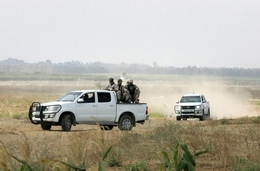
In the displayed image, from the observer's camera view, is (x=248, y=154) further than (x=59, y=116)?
No

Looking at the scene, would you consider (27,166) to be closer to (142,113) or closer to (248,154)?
(248,154)

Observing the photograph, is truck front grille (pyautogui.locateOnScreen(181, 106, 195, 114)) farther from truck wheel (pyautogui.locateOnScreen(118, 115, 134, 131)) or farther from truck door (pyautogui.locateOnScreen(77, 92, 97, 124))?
truck door (pyautogui.locateOnScreen(77, 92, 97, 124))

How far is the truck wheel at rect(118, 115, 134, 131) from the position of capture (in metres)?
26.7

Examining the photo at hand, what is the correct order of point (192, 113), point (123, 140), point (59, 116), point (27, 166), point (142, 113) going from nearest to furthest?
1. point (27, 166)
2. point (123, 140)
3. point (59, 116)
4. point (142, 113)
5. point (192, 113)

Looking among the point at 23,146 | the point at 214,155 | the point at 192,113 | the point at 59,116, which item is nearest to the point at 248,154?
the point at 214,155

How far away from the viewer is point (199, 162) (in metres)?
13.7

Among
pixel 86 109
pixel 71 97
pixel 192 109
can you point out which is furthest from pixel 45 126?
pixel 192 109

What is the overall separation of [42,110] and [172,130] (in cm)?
836

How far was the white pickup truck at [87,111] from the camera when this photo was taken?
25812 mm

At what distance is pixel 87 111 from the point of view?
86.4 feet

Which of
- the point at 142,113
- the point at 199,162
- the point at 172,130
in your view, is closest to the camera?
the point at 199,162

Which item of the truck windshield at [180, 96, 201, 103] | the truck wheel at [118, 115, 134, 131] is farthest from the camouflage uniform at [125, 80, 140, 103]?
the truck windshield at [180, 96, 201, 103]

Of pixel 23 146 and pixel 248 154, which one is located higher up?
pixel 23 146

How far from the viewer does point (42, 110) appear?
26.2 m
